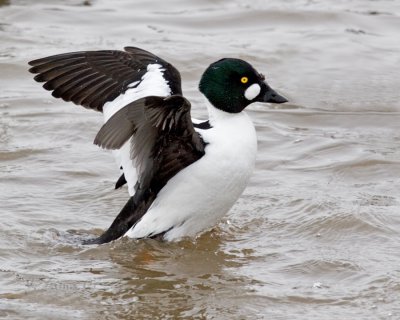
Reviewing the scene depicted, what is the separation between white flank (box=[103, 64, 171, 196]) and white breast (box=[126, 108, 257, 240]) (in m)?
0.27

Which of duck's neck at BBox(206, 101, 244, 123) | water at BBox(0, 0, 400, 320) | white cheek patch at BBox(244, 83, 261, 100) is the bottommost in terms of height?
water at BBox(0, 0, 400, 320)

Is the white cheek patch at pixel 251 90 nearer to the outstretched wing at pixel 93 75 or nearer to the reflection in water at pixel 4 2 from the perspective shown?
the outstretched wing at pixel 93 75

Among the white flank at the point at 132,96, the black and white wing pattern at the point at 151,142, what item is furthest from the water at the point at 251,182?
the white flank at the point at 132,96

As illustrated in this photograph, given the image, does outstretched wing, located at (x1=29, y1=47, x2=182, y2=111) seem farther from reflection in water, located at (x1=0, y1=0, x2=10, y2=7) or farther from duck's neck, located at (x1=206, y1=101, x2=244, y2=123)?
reflection in water, located at (x1=0, y1=0, x2=10, y2=7)

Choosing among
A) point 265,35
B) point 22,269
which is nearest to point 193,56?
point 265,35

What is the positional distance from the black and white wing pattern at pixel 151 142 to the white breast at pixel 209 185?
2.6 inches

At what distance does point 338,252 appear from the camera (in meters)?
7.25

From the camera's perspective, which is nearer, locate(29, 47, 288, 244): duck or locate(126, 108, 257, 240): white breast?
locate(29, 47, 288, 244): duck

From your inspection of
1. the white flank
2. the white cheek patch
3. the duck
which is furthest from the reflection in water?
the white cheek patch

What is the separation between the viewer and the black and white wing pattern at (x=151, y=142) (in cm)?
645

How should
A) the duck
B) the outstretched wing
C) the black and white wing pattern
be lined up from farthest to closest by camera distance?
the outstretched wing → the duck → the black and white wing pattern

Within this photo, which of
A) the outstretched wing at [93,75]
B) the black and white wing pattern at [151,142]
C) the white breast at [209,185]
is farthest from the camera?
the outstretched wing at [93,75]

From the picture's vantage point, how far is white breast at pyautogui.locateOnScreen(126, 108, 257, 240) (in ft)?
23.6

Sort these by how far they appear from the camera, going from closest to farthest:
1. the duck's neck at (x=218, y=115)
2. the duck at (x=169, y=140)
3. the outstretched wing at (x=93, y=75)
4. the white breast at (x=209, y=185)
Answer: the duck at (x=169, y=140) < the white breast at (x=209, y=185) < the duck's neck at (x=218, y=115) < the outstretched wing at (x=93, y=75)
